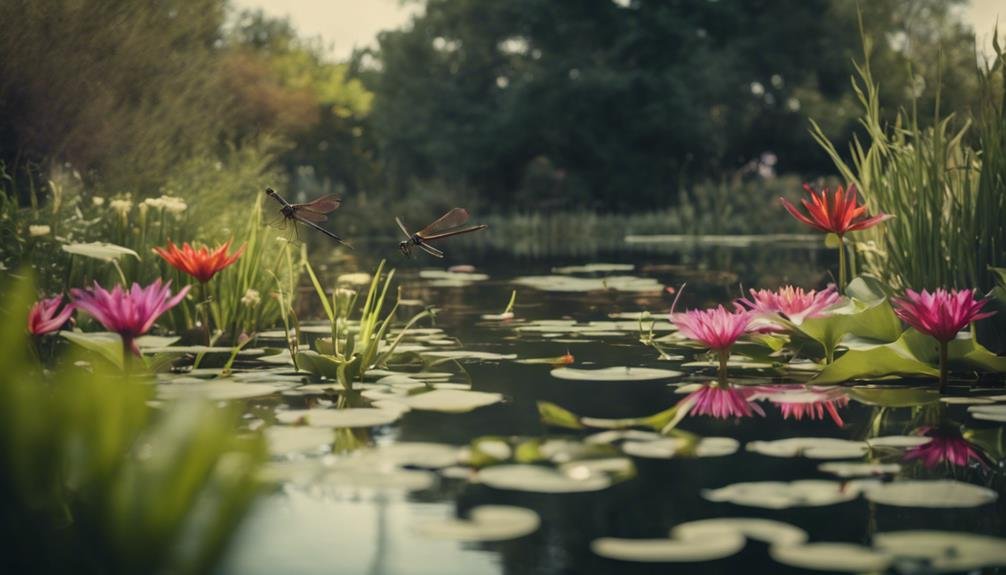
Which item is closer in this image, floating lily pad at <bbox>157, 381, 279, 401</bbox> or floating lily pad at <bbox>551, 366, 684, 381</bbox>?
floating lily pad at <bbox>157, 381, 279, 401</bbox>

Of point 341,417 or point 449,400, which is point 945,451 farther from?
point 341,417

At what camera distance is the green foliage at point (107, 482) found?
298 centimetres

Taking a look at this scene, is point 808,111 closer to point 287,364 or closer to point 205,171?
point 205,171

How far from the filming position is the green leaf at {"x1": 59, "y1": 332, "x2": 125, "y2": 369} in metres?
5.79

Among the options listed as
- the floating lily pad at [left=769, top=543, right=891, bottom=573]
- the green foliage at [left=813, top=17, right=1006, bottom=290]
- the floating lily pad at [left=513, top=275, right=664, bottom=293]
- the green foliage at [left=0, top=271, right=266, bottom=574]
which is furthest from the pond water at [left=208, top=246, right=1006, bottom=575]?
the floating lily pad at [left=513, top=275, right=664, bottom=293]

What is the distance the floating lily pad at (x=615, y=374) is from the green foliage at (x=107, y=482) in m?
2.99

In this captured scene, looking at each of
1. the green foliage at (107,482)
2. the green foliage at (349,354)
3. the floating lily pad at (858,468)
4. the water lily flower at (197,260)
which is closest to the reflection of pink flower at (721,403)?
the floating lily pad at (858,468)

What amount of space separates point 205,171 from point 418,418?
9.92 m

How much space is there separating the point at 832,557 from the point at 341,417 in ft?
8.10

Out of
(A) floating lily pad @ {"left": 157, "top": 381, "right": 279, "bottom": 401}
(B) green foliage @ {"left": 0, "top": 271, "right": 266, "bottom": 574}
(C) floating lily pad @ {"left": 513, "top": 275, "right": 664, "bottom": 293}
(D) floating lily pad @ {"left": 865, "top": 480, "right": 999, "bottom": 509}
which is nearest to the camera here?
(B) green foliage @ {"left": 0, "top": 271, "right": 266, "bottom": 574}

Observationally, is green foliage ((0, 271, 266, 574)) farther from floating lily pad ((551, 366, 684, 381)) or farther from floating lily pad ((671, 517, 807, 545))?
floating lily pad ((551, 366, 684, 381))

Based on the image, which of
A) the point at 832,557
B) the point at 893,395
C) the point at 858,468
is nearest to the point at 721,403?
the point at 893,395

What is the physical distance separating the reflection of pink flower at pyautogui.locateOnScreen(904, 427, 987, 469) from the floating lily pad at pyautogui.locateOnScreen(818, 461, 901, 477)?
15 centimetres

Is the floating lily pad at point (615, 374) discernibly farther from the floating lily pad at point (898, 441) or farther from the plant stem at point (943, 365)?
the floating lily pad at point (898, 441)
